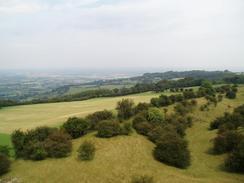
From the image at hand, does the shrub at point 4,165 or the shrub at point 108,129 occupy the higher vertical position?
the shrub at point 108,129

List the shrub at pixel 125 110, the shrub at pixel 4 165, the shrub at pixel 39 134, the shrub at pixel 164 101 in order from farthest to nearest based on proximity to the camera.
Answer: the shrub at pixel 164 101 < the shrub at pixel 125 110 < the shrub at pixel 39 134 < the shrub at pixel 4 165

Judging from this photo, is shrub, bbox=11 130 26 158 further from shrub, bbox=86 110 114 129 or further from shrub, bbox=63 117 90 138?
shrub, bbox=86 110 114 129

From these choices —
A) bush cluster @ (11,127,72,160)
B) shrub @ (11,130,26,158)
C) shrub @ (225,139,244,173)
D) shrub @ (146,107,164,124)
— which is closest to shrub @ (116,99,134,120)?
shrub @ (146,107,164,124)

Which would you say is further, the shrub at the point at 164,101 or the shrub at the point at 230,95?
the shrub at the point at 230,95

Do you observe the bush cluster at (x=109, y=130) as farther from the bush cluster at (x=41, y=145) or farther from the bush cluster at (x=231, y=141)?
the bush cluster at (x=231, y=141)

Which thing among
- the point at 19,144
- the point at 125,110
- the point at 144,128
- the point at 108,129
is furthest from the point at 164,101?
the point at 19,144

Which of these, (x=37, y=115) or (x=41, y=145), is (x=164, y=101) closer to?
(x=37, y=115)

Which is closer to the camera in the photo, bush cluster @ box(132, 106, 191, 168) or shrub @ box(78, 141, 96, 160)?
shrub @ box(78, 141, 96, 160)

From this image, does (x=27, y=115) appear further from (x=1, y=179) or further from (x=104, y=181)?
(x=104, y=181)

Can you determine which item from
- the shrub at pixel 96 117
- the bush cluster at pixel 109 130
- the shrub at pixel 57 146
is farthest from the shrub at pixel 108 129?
the shrub at pixel 57 146
